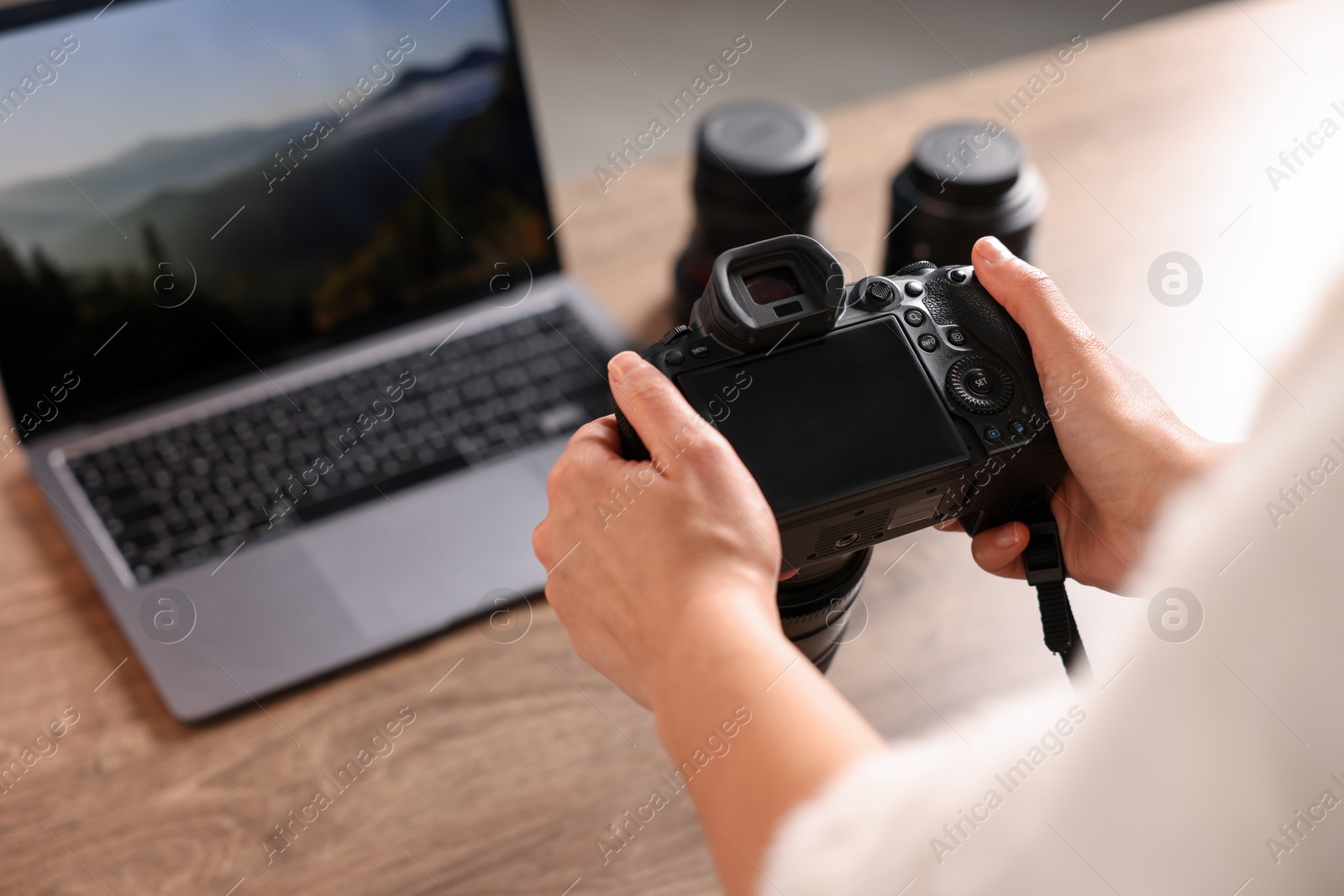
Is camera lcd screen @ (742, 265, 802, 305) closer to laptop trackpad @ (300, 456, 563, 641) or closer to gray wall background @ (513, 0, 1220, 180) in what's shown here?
laptop trackpad @ (300, 456, 563, 641)

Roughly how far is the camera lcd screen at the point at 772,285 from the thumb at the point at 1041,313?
135 mm

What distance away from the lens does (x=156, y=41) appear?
35.8 inches

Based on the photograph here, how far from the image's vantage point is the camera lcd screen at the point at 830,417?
1.93 ft

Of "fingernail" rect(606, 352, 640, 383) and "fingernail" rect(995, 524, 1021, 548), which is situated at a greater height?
"fingernail" rect(606, 352, 640, 383)

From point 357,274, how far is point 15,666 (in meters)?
0.43

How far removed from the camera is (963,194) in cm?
98

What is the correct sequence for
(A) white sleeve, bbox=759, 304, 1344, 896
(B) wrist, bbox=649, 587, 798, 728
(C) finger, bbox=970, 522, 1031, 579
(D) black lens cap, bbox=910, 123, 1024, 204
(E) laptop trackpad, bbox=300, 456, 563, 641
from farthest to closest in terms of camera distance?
1. (D) black lens cap, bbox=910, 123, 1024, 204
2. (E) laptop trackpad, bbox=300, 456, 563, 641
3. (C) finger, bbox=970, 522, 1031, 579
4. (B) wrist, bbox=649, 587, 798, 728
5. (A) white sleeve, bbox=759, 304, 1344, 896

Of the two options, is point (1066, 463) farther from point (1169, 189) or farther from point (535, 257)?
point (1169, 189)

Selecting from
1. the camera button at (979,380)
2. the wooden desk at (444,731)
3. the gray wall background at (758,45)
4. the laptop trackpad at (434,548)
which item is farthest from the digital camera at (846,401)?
the gray wall background at (758,45)

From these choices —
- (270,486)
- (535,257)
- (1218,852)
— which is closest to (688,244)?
(535,257)

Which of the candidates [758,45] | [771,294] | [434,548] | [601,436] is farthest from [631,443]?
[758,45]

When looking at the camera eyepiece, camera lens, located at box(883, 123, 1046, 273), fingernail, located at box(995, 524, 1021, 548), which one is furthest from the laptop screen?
fingernail, located at box(995, 524, 1021, 548)

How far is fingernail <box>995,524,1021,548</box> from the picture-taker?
712 millimetres

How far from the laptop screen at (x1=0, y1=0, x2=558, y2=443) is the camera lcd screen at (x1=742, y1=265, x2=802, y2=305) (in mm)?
478
